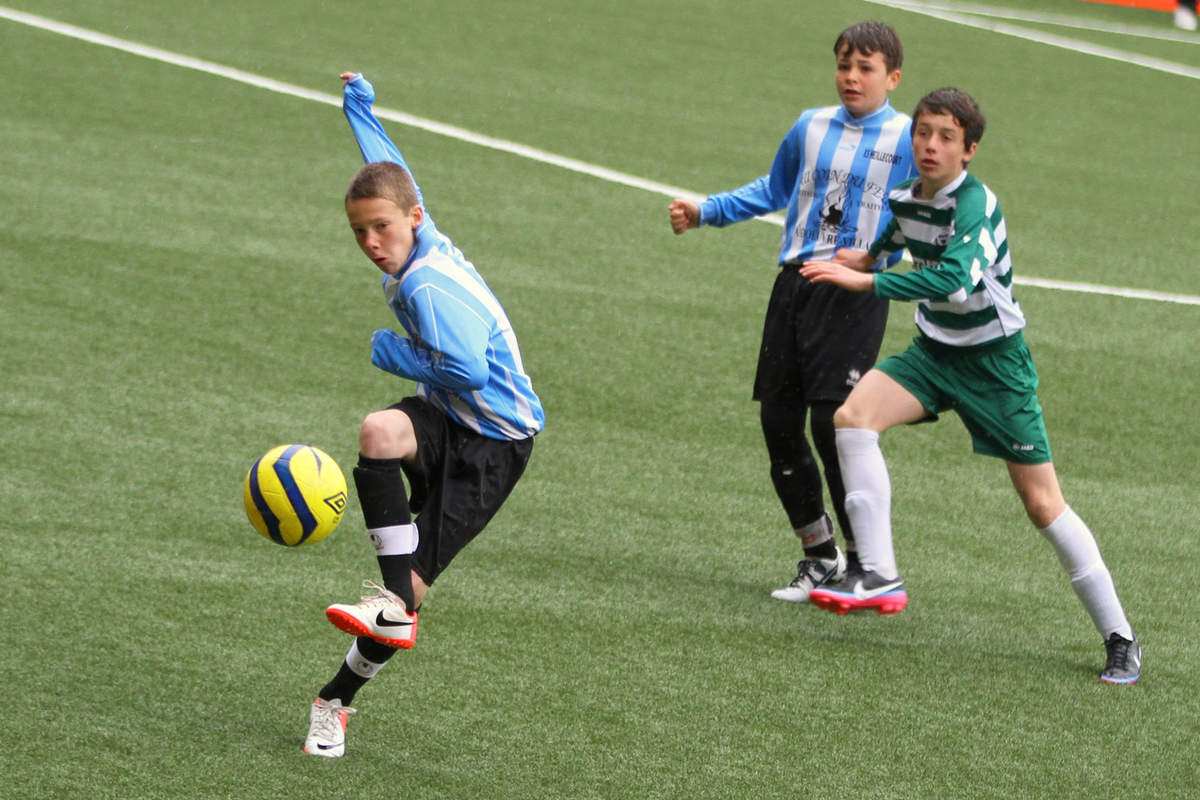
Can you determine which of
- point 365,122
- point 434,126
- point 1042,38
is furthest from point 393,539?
point 1042,38

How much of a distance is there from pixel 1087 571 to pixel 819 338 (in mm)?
1312

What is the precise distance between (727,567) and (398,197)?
2635 mm

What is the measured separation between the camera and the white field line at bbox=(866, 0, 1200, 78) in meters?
20.1

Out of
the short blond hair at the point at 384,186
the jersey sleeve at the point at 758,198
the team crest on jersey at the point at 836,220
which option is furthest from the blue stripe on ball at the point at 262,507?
the team crest on jersey at the point at 836,220

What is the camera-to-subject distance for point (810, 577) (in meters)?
6.49

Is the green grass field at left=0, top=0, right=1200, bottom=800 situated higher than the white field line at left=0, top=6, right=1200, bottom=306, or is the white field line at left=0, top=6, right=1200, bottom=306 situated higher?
the white field line at left=0, top=6, right=1200, bottom=306

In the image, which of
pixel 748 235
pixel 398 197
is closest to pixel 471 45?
pixel 748 235

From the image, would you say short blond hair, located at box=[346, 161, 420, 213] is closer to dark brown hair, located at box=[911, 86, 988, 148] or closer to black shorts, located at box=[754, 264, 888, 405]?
dark brown hair, located at box=[911, 86, 988, 148]

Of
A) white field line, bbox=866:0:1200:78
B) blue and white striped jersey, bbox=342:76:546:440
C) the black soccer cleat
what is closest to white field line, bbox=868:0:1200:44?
white field line, bbox=866:0:1200:78

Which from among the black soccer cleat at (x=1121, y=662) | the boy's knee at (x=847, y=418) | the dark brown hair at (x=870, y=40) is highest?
the dark brown hair at (x=870, y=40)

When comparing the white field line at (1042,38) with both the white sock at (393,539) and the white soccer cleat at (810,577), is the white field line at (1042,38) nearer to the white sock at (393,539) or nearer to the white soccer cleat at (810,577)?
the white soccer cleat at (810,577)

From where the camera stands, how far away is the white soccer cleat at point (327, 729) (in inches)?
186

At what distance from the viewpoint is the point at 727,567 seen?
6738 mm

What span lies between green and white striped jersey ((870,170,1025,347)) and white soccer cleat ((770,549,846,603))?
1180 mm
